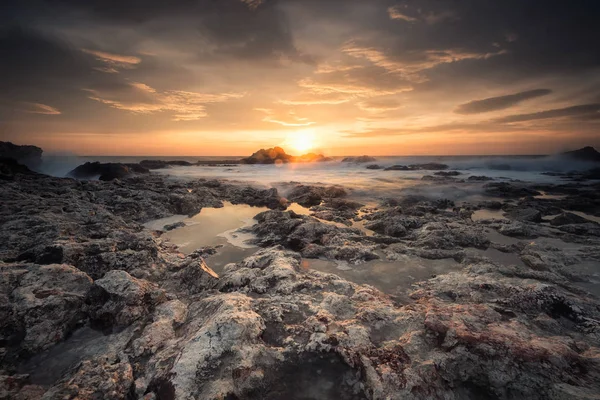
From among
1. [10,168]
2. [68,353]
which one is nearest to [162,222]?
[68,353]

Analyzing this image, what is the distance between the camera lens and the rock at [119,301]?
444cm

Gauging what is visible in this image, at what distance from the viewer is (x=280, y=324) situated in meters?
4.42

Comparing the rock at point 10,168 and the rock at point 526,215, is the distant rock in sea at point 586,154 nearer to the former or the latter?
the rock at point 526,215

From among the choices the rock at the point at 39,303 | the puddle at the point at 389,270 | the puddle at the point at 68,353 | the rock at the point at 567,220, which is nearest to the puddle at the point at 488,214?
the rock at the point at 567,220

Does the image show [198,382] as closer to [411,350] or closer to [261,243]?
[411,350]

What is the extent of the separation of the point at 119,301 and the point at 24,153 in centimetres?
4488

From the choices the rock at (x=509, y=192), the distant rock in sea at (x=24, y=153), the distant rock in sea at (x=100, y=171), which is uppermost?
the distant rock in sea at (x=24, y=153)

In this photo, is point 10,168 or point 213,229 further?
point 10,168

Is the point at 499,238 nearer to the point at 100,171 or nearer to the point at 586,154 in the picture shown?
the point at 100,171

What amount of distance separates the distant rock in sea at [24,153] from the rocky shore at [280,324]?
119 feet

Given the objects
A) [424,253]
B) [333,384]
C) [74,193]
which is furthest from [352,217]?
[74,193]

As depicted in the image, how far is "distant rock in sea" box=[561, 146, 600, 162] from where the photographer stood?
5419 cm

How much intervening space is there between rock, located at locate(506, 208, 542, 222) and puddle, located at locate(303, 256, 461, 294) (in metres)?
8.09

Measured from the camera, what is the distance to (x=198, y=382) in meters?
3.15
